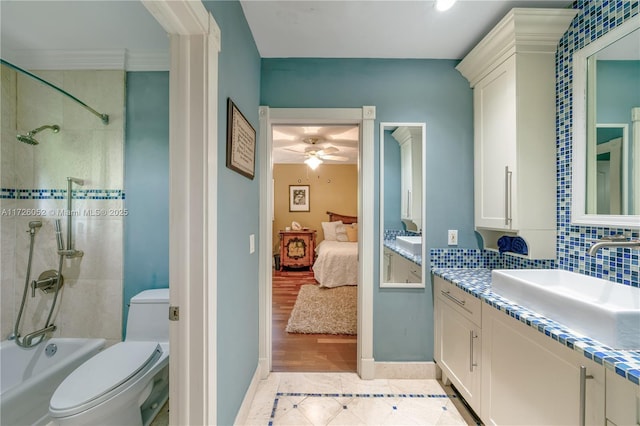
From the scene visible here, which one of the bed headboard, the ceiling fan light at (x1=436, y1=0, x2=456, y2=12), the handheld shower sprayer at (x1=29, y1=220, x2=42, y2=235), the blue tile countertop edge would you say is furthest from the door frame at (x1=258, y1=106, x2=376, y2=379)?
the bed headboard

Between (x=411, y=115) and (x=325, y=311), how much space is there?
252 centimetres

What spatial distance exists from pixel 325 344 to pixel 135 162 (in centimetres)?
231

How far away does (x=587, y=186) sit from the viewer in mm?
1474

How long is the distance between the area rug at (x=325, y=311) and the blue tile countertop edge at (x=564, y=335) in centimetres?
163

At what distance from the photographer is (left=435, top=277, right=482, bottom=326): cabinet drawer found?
152 cm

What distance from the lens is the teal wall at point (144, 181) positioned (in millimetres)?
1881

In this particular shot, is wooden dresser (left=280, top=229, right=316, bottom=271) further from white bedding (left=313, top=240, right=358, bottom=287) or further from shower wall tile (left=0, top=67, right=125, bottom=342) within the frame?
shower wall tile (left=0, top=67, right=125, bottom=342)

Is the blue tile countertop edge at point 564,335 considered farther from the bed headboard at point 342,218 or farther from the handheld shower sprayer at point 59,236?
the bed headboard at point 342,218

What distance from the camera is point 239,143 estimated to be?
147cm

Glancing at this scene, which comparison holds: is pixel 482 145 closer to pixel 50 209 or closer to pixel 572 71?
pixel 572 71

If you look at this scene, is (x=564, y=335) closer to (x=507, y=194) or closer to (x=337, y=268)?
(x=507, y=194)

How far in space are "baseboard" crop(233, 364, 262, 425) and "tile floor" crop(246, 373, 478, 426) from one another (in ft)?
0.16

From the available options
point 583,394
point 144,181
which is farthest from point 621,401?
point 144,181

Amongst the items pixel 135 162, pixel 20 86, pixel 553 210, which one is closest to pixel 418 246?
pixel 553 210
